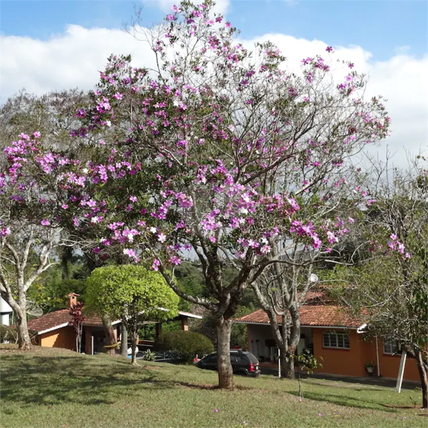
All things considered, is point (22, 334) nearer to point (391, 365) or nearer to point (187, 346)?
point (187, 346)

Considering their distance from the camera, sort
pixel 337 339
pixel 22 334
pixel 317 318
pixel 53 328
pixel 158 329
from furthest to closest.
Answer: pixel 158 329 → pixel 53 328 → pixel 317 318 → pixel 337 339 → pixel 22 334

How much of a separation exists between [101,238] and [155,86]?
396 cm

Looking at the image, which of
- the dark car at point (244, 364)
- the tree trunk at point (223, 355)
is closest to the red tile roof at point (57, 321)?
the dark car at point (244, 364)

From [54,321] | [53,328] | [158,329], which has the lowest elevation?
[158,329]

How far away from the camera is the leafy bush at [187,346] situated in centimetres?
2756

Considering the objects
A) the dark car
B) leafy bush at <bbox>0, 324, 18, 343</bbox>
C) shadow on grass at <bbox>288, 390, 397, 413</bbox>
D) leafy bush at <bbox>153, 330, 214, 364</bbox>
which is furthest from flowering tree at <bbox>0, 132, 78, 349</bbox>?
leafy bush at <bbox>153, 330, 214, 364</bbox>

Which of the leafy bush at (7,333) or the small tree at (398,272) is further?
the leafy bush at (7,333)

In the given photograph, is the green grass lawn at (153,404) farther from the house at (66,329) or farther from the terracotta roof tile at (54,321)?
the house at (66,329)

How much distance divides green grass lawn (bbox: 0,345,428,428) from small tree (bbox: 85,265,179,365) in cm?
259

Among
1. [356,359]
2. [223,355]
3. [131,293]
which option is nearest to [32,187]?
[223,355]

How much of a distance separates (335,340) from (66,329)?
53.9 feet

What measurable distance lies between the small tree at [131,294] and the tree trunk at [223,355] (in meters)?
5.56

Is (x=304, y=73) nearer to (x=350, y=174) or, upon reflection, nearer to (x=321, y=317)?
(x=350, y=174)

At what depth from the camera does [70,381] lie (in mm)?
13227
